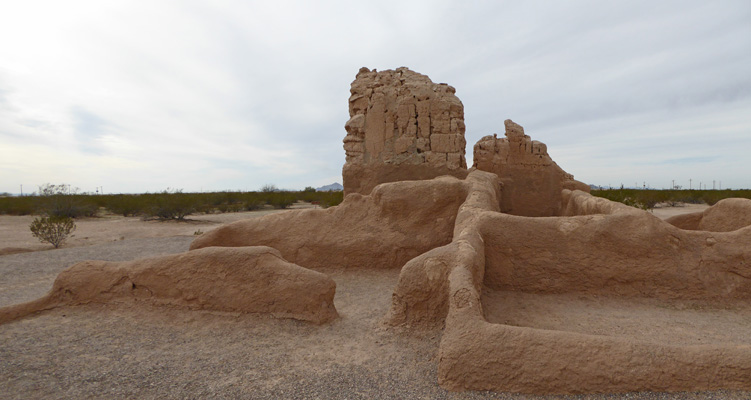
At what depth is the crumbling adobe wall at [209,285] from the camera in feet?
12.9

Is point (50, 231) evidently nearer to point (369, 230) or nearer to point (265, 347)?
point (369, 230)

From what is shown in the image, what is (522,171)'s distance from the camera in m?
8.38

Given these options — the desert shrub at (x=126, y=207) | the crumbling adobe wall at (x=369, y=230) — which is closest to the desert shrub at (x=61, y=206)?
the desert shrub at (x=126, y=207)

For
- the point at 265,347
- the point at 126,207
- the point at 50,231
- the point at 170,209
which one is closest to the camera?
the point at 265,347

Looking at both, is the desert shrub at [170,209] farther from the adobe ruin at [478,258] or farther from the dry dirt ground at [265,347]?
the dry dirt ground at [265,347]

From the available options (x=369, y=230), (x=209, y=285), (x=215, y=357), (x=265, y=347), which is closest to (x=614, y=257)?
(x=369, y=230)

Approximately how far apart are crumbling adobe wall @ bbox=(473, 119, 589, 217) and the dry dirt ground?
4567 millimetres

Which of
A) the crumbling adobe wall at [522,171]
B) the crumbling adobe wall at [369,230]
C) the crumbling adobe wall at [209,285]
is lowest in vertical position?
the crumbling adobe wall at [209,285]

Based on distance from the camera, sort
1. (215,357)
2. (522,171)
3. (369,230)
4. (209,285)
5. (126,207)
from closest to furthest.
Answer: (215,357)
(209,285)
(369,230)
(522,171)
(126,207)

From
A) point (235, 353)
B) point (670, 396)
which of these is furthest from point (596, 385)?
point (235, 353)

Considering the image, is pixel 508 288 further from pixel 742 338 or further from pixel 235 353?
pixel 235 353

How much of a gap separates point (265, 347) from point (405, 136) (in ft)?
16.7

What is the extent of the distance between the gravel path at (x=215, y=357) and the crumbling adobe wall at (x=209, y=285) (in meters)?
0.12

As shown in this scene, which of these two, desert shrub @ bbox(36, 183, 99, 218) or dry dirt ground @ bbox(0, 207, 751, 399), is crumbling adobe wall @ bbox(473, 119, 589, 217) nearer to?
dry dirt ground @ bbox(0, 207, 751, 399)
